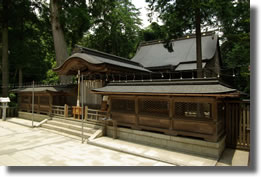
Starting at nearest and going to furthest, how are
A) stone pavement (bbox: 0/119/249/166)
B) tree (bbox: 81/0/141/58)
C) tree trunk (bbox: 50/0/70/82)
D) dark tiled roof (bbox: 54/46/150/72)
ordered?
stone pavement (bbox: 0/119/249/166) → dark tiled roof (bbox: 54/46/150/72) → tree trunk (bbox: 50/0/70/82) → tree (bbox: 81/0/141/58)

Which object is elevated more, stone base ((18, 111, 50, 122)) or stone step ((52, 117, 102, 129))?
stone step ((52, 117, 102, 129))

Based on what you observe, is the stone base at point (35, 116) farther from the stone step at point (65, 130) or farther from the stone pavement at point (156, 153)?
the stone pavement at point (156, 153)

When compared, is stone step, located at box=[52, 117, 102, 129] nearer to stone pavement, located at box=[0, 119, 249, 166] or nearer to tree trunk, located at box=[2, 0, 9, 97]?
stone pavement, located at box=[0, 119, 249, 166]

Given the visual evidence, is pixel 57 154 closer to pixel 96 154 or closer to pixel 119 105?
pixel 96 154

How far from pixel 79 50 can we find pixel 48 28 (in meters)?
11.7

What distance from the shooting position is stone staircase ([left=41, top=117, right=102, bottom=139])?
9.53m

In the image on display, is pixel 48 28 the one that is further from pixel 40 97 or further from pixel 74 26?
pixel 40 97

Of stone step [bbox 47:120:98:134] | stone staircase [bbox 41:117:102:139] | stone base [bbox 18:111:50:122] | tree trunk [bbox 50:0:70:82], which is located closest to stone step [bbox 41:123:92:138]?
stone staircase [bbox 41:117:102:139]

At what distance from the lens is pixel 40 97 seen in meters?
14.4

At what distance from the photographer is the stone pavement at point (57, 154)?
5.95 meters

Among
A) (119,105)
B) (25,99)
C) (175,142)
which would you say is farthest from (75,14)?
(175,142)

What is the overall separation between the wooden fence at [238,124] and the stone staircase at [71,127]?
22.0ft

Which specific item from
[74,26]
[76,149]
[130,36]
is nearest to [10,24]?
[74,26]

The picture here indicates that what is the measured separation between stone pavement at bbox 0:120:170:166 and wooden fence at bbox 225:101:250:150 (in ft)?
12.6
